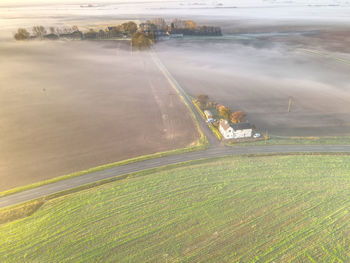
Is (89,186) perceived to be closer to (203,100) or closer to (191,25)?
(203,100)

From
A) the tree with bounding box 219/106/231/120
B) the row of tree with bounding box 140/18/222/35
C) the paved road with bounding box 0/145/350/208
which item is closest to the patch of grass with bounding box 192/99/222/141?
the paved road with bounding box 0/145/350/208

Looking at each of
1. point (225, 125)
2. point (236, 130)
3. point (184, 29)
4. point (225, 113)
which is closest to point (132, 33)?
point (184, 29)

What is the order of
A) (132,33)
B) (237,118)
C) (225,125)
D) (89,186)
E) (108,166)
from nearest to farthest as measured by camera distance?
1. (89,186)
2. (108,166)
3. (225,125)
4. (237,118)
5. (132,33)

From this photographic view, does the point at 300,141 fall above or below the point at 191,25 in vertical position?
below

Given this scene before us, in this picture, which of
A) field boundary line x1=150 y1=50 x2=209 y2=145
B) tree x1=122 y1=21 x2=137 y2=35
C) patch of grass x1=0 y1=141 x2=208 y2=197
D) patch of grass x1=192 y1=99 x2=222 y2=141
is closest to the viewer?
patch of grass x1=0 y1=141 x2=208 y2=197

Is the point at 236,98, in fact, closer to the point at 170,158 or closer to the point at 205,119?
the point at 205,119

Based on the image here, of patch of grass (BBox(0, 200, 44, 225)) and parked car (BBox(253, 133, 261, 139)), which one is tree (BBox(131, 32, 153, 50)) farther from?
patch of grass (BBox(0, 200, 44, 225))
